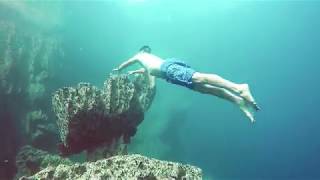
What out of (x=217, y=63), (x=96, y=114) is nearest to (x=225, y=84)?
(x=96, y=114)

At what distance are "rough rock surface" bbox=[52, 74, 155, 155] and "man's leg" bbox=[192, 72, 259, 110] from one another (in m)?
1.25

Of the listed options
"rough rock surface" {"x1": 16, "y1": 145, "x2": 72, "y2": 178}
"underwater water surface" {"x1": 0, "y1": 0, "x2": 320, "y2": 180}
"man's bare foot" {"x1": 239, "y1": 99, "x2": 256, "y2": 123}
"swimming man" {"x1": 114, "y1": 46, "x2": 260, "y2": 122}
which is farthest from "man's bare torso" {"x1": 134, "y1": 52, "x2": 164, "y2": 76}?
"underwater water surface" {"x1": 0, "y1": 0, "x2": 320, "y2": 180}

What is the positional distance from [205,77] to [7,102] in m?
9.28

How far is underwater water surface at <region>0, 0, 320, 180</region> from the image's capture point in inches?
1126

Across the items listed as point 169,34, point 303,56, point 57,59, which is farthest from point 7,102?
point 303,56

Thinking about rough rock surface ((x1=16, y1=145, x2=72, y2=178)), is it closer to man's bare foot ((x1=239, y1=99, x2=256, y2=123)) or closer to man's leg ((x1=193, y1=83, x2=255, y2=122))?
man's leg ((x1=193, y1=83, x2=255, y2=122))

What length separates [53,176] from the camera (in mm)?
3723

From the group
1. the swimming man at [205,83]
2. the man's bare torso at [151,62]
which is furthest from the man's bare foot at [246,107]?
the man's bare torso at [151,62]

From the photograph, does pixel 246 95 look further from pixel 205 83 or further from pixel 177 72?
pixel 177 72

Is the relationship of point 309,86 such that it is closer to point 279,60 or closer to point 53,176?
point 279,60

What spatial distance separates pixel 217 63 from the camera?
69.5 metres

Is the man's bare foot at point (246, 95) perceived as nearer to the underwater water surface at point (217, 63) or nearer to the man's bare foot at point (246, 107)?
the man's bare foot at point (246, 107)

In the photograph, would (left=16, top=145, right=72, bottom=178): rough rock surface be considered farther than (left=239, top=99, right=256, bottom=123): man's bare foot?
Yes

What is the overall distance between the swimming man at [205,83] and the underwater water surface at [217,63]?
1269 cm
